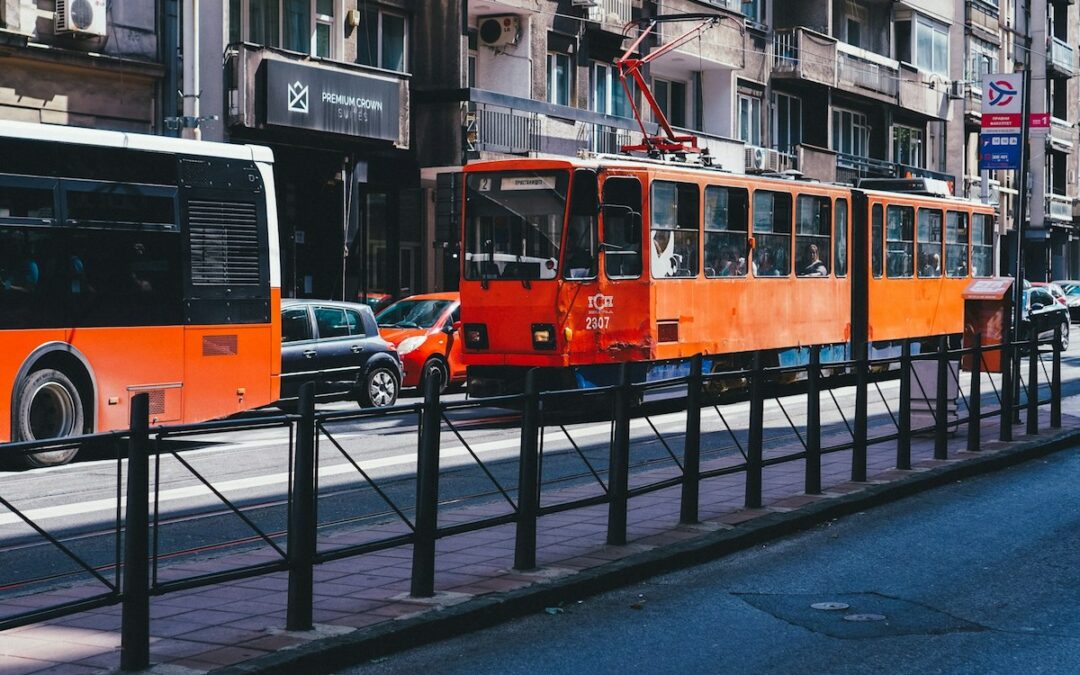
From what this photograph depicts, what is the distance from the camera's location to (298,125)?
995 inches

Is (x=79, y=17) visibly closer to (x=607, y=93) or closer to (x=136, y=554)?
(x=607, y=93)

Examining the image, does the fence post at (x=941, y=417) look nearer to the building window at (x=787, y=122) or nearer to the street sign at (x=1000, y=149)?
the street sign at (x=1000, y=149)

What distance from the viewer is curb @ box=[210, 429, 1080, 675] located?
634 centimetres

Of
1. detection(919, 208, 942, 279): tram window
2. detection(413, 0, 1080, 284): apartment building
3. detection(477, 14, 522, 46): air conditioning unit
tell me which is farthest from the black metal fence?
detection(477, 14, 522, 46): air conditioning unit

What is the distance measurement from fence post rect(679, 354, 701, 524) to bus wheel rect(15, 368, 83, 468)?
21.4 ft

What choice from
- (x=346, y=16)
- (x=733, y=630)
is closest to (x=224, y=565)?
(x=733, y=630)

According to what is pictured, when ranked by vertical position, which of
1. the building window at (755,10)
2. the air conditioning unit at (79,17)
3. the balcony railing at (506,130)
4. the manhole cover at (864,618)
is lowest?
the manhole cover at (864,618)

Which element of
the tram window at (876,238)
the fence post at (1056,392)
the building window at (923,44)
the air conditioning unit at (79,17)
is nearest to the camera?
the fence post at (1056,392)

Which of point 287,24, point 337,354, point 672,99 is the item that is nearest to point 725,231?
point 337,354

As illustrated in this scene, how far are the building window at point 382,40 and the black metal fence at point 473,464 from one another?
1721cm

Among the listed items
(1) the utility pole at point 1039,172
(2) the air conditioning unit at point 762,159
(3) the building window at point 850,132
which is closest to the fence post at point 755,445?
(2) the air conditioning unit at point 762,159

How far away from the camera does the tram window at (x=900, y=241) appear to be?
987 inches

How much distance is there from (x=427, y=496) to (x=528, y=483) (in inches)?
35.9

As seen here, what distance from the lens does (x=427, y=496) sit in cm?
755
